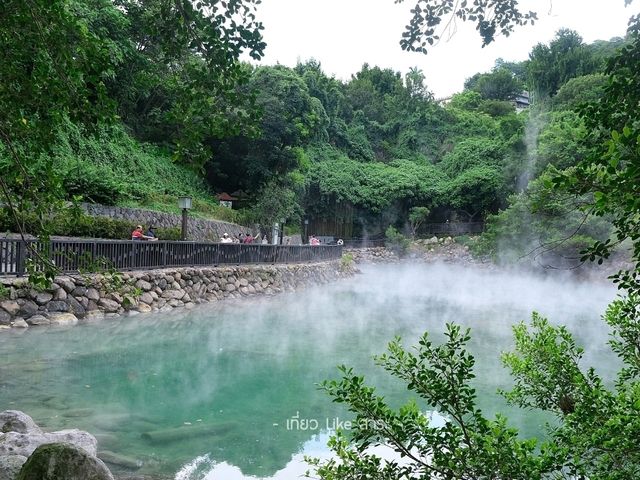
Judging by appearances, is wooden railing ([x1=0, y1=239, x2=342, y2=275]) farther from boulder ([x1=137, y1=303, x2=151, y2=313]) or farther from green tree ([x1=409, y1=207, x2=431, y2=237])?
green tree ([x1=409, y1=207, x2=431, y2=237])

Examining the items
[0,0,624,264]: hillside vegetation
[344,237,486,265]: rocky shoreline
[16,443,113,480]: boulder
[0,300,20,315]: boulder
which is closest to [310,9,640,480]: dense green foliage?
[0,0,624,264]: hillside vegetation

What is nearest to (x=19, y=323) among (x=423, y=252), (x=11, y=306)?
(x=11, y=306)

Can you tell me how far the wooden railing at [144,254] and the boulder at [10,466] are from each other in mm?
1073

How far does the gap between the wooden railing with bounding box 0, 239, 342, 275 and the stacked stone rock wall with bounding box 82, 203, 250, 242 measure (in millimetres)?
1951

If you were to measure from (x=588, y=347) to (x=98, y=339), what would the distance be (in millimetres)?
7755

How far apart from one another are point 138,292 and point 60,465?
33.8 inches

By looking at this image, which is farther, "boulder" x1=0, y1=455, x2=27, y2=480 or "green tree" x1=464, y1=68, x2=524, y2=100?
"green tree" x1=464, y1=68, x2=524, y2=100

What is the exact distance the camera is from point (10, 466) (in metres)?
2.65

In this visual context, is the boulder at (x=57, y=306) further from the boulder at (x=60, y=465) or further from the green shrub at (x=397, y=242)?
the green shrub at (x=397, y=242)

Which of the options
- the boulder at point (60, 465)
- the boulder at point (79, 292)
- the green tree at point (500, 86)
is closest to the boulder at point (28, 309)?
the boulder at point (79, 292)

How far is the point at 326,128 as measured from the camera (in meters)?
33.6

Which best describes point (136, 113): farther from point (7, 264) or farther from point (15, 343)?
point (15, 343)

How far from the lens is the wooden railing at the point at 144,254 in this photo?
25.7 feet

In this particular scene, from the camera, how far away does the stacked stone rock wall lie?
546 inches
